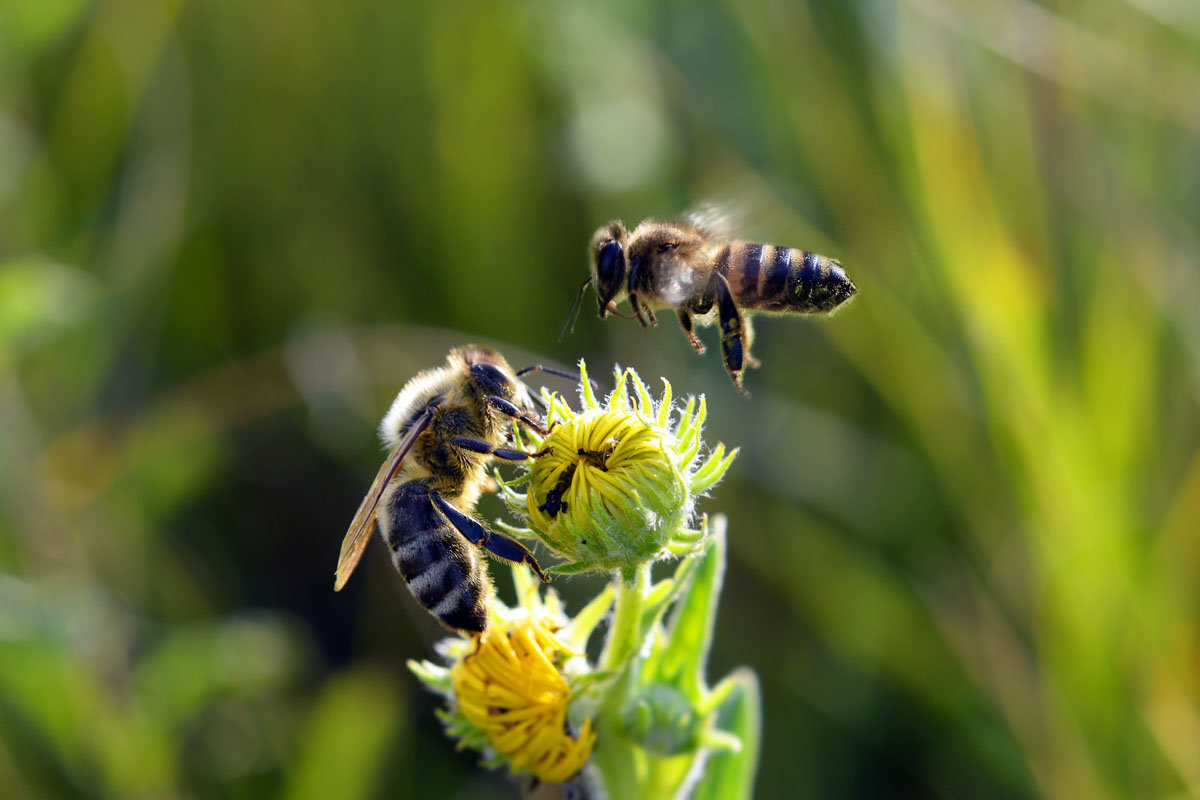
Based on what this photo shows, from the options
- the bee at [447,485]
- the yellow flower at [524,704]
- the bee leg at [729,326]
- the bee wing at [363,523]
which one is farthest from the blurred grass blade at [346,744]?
the bee leg at [729,326]

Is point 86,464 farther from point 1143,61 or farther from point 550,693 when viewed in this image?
point 1143,61

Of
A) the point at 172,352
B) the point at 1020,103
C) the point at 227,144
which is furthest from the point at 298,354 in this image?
the point at 1020,103

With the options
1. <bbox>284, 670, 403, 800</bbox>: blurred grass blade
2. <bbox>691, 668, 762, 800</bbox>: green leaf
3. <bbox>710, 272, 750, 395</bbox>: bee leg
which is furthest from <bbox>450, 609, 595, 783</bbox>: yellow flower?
<bbox>284, 670, 403, 800</bbox>: blurred grass blade

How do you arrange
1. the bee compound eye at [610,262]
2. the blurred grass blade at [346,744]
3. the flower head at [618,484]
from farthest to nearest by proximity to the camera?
the blurred grass blade at [346,744] → the bee compound eye at [610,262] → the flower head at [618,484]

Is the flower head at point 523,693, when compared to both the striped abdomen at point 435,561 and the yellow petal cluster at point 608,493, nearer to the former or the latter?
the striped abdomen at point 435,561

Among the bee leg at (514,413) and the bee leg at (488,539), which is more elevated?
the bee leg at (514,413)

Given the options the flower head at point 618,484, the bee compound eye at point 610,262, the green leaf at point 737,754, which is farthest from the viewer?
the green leaf at point 737,754

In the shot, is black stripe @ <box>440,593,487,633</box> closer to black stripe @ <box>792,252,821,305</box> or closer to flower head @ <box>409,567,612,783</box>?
flower head @ <box>409,567,612,783</box>

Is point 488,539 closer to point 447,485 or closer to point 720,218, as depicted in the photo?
point 447,485
